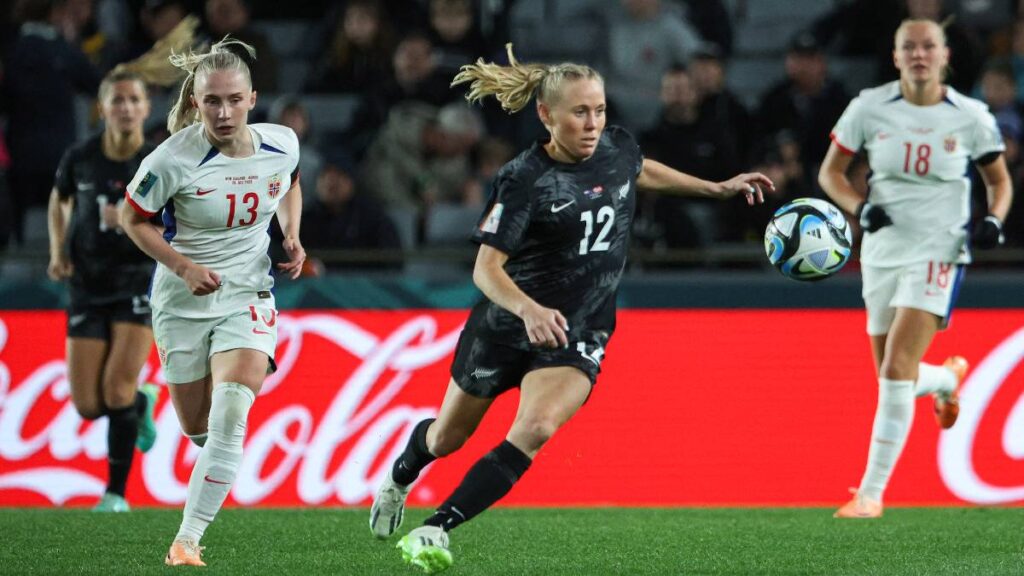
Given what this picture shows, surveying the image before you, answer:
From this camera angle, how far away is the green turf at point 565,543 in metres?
5.94

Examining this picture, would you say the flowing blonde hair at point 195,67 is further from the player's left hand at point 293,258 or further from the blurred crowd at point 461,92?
the blurred crowd at point 461,92

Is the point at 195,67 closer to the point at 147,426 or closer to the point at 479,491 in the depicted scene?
the point at 479,491

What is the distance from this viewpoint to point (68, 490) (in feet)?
31.4

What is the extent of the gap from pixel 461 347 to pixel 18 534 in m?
2.36

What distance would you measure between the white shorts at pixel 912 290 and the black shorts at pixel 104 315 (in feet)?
12.8

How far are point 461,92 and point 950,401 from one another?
533cm

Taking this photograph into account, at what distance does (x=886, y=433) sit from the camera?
8133 millimetres

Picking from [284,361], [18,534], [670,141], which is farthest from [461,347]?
[670,141]

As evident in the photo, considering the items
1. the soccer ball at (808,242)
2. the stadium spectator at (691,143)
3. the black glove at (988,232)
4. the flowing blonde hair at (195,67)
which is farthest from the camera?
the stadium spectator at (691,143)

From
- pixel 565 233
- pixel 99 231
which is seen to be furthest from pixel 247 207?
pixel 99 231

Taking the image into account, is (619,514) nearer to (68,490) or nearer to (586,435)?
(586,435)

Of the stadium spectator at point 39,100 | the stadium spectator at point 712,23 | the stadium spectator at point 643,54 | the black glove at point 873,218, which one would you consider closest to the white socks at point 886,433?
the black glove at point 873,218

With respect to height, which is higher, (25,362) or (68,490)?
(25,362)

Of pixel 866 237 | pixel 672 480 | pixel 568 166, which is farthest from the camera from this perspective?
pixel 672 480
